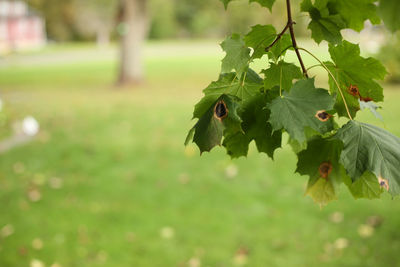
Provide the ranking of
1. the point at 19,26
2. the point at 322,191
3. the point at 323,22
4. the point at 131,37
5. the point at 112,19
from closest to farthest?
1. the point at 323,22
2. the point at 322,191
3. the point at 131,37
4. the point at 112,19
5. the point at 19,26

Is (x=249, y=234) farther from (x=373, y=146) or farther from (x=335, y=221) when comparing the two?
(x=373, y=146)

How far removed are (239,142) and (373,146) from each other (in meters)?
0.29

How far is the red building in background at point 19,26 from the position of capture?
1581 inches

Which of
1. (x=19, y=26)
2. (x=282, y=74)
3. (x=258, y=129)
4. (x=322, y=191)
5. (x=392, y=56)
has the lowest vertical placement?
(x=19, y=26)

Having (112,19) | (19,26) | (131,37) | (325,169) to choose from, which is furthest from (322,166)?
(19,26)

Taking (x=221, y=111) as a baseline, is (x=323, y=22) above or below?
above

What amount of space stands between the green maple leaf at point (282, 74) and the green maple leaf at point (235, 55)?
2.7 inches

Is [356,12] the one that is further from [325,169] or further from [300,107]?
[325,169]

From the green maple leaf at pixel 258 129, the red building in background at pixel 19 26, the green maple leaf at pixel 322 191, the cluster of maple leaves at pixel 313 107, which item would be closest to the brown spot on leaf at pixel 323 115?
the cluster of maple leaves at pixel 313 107

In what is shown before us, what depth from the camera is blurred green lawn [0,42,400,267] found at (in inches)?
161

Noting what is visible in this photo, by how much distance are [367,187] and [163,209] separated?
4.15 metres

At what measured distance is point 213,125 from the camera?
829 mm

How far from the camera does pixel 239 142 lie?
979 mm

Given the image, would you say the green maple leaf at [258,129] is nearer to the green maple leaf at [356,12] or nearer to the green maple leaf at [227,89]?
the green maple leaf at [227,89]
